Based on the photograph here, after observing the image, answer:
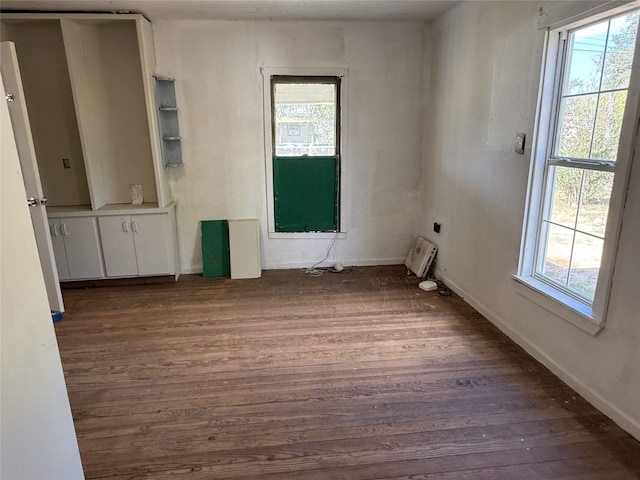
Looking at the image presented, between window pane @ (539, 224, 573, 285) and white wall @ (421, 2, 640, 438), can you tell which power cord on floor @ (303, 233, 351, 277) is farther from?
window pane @ (539, 224, 573, 285)

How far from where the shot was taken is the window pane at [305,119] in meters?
4.14

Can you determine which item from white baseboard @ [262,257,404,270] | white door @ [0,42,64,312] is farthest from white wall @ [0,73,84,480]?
white baseboard @ [262,257,404,270]

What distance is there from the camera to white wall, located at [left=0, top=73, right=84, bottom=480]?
113cm

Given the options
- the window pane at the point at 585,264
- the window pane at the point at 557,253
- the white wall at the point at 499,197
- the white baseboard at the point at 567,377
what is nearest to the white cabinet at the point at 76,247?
the white wall at the point at 499,197

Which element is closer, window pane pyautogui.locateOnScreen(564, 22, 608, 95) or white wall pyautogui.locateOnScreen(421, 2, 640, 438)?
white wall pyautogui.locateOnScreen(421, 2, 640, 438)

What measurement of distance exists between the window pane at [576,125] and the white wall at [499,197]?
0.63 feet

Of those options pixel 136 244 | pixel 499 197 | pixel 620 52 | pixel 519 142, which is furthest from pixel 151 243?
pixel 620 52

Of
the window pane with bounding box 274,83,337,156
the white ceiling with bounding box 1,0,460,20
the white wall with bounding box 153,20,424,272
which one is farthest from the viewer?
the window pane with bounding box 274,83,337,156

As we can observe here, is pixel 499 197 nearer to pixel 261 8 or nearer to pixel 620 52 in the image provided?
pixel 620 52

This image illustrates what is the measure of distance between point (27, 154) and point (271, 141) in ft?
6.96

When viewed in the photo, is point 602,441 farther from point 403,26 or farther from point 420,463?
point 403,26

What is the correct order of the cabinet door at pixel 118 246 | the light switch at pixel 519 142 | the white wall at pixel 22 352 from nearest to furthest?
the white wall at pixel 22 352 < the light switch at pixel 519 142 < the cabinet door at pixel 118 246

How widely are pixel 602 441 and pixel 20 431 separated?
7.90ft

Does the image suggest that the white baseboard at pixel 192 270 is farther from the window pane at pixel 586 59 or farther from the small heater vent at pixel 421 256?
the window pane at pixel 586 59
